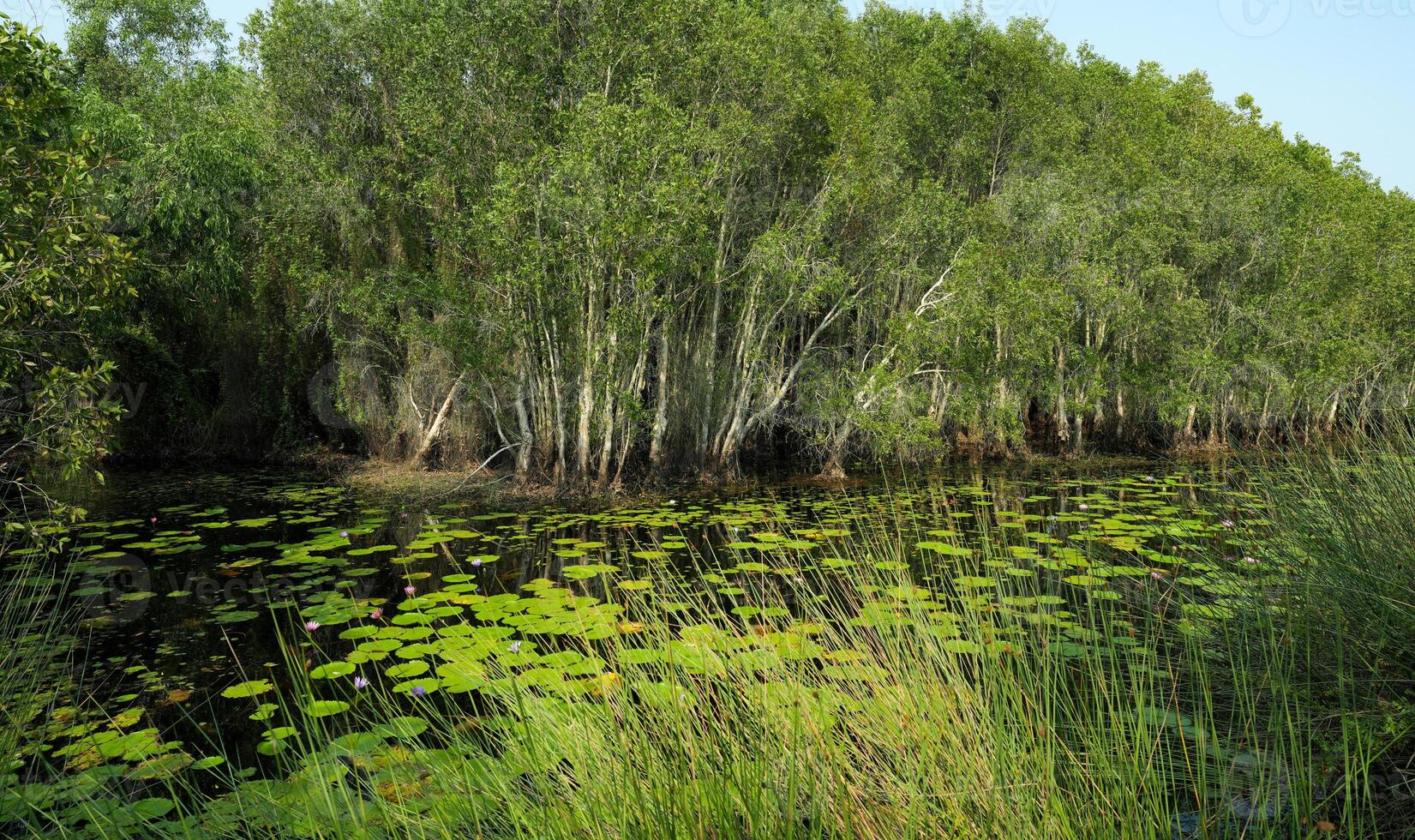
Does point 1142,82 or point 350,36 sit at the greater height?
point 1142,82

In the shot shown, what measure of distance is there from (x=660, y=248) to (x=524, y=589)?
6.46 m

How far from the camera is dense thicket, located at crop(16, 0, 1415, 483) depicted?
1273 cm

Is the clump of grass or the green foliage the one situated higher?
the green foliage

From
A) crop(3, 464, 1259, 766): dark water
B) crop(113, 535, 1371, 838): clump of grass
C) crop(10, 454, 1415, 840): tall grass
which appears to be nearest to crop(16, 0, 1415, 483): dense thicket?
crop(3, 464, 1259, 766): dark water

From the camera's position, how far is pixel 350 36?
14.7 metres

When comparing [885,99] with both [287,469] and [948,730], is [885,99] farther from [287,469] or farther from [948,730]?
[948,730]

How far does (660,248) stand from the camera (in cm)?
1219

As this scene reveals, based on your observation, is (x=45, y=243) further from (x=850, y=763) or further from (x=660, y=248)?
(x=660, y=248)

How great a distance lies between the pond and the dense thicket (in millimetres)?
2681

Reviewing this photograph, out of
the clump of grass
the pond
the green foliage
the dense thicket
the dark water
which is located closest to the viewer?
the clump of grass

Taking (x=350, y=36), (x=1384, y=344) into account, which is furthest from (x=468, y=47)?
(x=1384, y=344)

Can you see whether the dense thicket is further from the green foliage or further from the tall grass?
the tall grass

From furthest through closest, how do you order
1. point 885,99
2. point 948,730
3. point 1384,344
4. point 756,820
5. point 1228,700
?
point 1384,344 → point 885,99 → point 1228,700 → point 948,730 → point 756,820

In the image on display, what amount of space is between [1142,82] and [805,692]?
36032 mm
